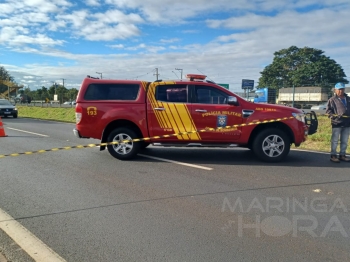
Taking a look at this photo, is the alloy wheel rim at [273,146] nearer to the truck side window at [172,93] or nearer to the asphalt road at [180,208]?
the asphalt road at [180,208]

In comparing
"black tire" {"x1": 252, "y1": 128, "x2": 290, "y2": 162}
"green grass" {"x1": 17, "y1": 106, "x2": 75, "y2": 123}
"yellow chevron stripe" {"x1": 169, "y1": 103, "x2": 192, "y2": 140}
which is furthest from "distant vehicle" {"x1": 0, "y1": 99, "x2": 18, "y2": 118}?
"black tire" {"x1": 252, "y1": 128, "x2": 290, "y2": 162}

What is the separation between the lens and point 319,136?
12.3 meters

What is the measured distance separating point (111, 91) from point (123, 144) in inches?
52.5

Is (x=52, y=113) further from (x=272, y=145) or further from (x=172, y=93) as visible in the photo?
(x=272, y=145)

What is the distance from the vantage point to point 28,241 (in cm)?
359

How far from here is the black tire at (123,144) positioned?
7.82 meters

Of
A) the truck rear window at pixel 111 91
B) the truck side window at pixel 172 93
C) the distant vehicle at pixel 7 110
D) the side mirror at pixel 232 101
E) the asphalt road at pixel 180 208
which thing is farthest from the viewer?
the distant vehicle at pixel 7 110

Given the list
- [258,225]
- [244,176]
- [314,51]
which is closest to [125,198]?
[258,225]

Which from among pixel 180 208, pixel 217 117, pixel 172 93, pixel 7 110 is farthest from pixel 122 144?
pixel 7 110

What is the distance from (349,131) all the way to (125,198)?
5885 millimetres

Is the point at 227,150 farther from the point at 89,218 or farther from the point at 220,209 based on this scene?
the point at 89,218

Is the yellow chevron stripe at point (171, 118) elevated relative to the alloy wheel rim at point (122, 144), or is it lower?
elevated

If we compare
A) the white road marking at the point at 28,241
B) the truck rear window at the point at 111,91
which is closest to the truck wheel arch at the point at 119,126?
the truck rear window at the point at 111,91

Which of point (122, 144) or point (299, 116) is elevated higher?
point (299, 116)
